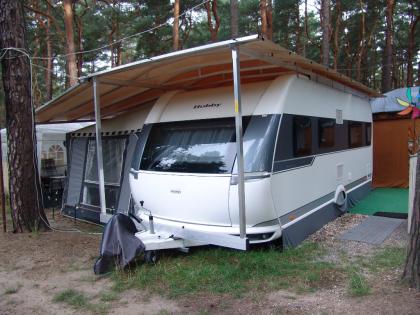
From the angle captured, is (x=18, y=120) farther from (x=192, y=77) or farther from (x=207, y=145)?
(x=207, y=145)

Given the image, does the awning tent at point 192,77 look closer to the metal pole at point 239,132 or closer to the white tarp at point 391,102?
the metal pole at point 239,132

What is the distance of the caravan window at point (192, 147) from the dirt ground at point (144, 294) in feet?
5.23

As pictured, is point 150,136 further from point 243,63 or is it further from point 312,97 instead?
point 312,97

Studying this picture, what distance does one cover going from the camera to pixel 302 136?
5.76 metres

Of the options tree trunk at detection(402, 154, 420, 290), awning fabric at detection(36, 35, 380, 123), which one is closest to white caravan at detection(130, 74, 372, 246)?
awning fabric at detection(36, 35, 380, 123)

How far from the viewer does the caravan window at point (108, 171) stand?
752 cm

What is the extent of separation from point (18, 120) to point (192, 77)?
9.51 feet

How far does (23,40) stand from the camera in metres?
6.60

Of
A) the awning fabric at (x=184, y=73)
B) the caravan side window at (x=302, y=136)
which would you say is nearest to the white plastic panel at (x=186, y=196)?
the caravan side window at (x=302, y=136)

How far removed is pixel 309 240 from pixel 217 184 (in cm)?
185

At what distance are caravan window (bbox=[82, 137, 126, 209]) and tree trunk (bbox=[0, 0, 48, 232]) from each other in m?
1.39

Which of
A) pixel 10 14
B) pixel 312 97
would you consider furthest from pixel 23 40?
pixel 312 97

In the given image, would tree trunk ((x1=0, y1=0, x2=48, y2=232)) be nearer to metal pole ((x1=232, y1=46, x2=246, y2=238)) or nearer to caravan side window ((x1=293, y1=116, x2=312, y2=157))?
metal pole ((x1=232, y1=46, x2=246, y2=238))

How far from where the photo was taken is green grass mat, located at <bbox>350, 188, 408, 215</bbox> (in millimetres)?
8031
